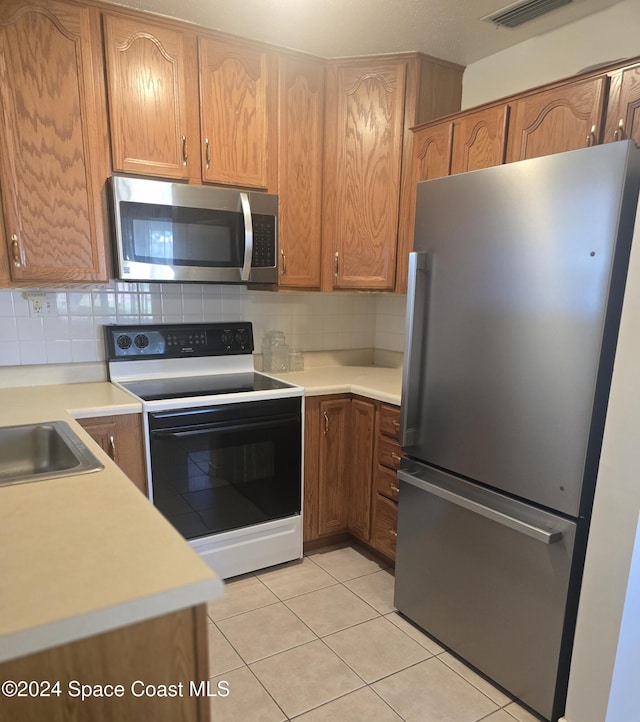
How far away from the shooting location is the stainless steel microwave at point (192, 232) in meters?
2.00

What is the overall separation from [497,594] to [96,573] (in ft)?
4.47

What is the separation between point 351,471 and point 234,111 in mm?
1812

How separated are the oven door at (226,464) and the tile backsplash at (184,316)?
25.3 inches

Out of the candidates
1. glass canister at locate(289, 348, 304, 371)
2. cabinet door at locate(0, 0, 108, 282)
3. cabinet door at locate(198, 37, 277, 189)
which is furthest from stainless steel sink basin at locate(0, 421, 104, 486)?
glass canister at locate(289, 348, 304, 371)

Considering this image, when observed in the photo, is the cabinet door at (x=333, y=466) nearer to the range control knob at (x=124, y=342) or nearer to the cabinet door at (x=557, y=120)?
the range control knob at (x=124, y=342)

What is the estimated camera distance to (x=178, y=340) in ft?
8.09

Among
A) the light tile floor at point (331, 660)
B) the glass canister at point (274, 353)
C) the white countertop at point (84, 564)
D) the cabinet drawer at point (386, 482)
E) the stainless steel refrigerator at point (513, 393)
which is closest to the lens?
the white countertop at point (84, 564)

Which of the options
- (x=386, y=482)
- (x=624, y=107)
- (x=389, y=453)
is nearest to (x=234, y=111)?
(x=624, y=107)

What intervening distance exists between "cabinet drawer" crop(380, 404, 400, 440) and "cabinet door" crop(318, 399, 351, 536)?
9.1 inches

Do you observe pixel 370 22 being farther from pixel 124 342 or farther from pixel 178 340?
pixel 124 342

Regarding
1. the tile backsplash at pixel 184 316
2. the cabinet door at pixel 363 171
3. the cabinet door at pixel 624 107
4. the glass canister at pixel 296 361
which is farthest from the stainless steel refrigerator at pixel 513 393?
the tile backsplash at pixel 184 316

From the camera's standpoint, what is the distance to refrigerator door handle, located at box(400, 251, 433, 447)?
175 cm

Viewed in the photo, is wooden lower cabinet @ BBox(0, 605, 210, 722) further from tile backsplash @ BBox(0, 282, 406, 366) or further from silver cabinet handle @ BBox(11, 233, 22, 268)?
tile backsplash @ BBox(0, 282, 406, 366)

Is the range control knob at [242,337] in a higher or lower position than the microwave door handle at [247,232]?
lower
